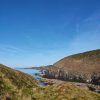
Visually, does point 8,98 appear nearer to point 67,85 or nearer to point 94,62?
point 67,85

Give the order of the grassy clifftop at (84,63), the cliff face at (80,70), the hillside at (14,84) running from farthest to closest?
the grassy clifftop at (84,63) → the cliff face at (80,70) → the hillside at (14,84)

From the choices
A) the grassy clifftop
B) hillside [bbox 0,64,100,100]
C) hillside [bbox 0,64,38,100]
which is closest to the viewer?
hillside [bbox 0,64,100,100]

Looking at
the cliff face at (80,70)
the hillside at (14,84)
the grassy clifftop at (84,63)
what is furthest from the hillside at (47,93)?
the grassy clifftop at (84,63)

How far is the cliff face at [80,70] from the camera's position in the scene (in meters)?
111

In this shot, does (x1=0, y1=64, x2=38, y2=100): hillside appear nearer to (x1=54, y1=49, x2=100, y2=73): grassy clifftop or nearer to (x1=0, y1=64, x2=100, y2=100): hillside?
(x1=0, y1=64, x2=100, y2=100): hillside

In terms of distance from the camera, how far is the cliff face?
4389 inches

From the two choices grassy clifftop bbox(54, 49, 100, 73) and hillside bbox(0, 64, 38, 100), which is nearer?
hillside bbox(0, 64, 38, 100)

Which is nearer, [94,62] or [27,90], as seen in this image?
[27,90]

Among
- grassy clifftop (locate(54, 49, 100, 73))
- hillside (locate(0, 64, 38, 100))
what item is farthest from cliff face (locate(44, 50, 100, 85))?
hillside (locate(0, 64, 38, 100))

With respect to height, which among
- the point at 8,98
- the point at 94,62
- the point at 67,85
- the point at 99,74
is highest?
the point at 94,62

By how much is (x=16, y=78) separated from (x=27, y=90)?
1411 mm

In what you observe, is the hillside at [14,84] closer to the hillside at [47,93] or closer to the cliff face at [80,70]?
the hillside at [47,93]

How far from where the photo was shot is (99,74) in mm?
105562

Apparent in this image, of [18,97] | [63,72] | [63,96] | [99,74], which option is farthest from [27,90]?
[63,72]
